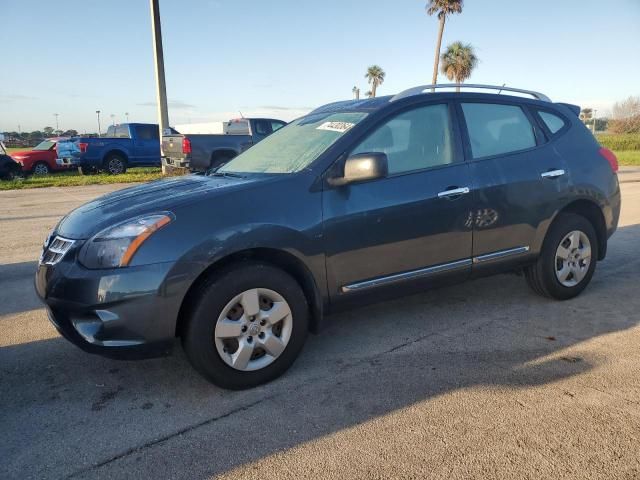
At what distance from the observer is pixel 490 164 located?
3.91 meters

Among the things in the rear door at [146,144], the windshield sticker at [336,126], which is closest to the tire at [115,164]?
the rear door at [146,144]

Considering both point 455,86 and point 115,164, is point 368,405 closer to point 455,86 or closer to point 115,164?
point 455,86

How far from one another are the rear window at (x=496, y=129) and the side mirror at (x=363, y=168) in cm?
103

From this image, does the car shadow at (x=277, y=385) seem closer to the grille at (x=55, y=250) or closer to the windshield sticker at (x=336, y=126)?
the grille at (x=55, y=250)

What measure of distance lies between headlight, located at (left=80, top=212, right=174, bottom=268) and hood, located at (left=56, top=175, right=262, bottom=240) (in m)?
0.07

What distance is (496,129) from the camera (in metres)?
4.10

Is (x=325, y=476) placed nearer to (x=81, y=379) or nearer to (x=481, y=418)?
(x=481, y=418)

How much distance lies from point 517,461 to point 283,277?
1.53 metres

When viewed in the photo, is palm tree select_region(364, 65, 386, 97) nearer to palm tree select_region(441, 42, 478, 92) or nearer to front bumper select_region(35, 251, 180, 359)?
palm tree select_region(441, 42, 478, 92)

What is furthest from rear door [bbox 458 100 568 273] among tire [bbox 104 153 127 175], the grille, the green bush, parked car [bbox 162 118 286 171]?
the green bush

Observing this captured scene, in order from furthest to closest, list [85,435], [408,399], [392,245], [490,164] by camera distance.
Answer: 1. [490,164]
2. [392,245]
3. [408,399]
4. [85,435]

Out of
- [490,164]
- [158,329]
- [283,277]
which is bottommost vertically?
[158,329]

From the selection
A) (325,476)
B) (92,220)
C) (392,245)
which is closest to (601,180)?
(392,245)

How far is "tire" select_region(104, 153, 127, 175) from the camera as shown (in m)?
18.4
